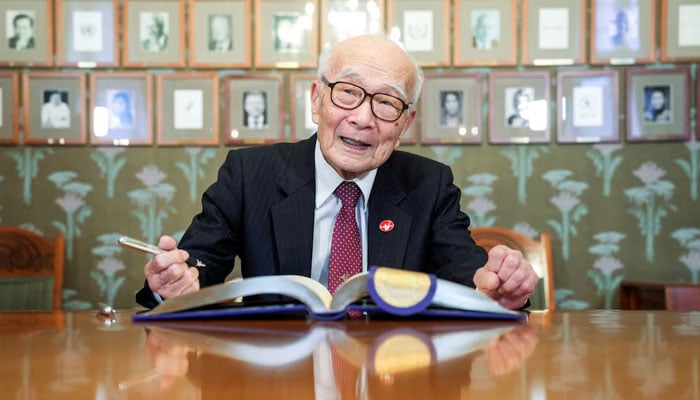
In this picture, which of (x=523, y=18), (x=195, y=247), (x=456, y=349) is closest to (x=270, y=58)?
(x=523, y=18)

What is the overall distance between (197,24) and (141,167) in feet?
2.57

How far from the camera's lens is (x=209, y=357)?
3.28 ft

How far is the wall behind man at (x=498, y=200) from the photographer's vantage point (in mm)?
3953

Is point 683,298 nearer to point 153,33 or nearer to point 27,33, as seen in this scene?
point 153,33

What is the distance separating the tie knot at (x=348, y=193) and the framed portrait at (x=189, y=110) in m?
1.89

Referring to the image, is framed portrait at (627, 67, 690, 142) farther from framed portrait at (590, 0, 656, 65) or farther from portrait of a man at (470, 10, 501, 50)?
portrait of a man at (470, 10, 501, 50)

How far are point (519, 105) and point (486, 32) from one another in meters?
0.40

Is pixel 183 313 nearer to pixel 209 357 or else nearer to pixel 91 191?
pixel 209 357

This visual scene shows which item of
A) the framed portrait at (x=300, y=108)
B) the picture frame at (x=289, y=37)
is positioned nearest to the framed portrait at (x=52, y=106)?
the picture frame at (x=289, y=37)

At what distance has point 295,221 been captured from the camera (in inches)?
86.2

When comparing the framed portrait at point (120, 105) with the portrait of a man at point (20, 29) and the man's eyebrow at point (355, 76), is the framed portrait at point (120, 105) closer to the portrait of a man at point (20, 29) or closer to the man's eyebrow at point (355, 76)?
the portrait of a man at point (20, 29)

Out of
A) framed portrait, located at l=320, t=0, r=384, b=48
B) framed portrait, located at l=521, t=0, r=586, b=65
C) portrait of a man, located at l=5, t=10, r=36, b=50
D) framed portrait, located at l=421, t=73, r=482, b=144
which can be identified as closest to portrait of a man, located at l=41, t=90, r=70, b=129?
portrait of a man, located at l=5, t=10, r=36, b=50

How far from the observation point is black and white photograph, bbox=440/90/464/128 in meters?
4.00

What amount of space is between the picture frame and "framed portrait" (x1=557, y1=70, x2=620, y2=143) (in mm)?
1277
